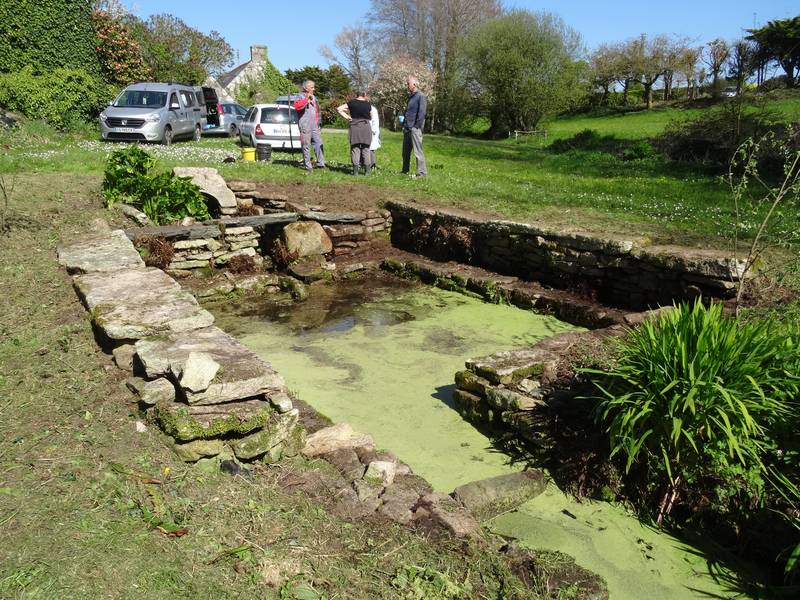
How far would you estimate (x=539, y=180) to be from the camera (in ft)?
43.7

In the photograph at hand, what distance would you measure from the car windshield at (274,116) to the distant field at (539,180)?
1240mm

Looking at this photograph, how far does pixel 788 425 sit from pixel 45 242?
731cm

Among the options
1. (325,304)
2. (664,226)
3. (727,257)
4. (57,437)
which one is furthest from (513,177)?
(57,437)

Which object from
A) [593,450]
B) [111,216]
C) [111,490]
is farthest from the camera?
[111,216]

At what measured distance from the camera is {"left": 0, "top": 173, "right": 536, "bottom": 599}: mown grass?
7.82ft

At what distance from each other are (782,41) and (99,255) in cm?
2599

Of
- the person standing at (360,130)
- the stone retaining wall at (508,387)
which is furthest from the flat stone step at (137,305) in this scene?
the person standing at (360,130)

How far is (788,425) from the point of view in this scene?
3.39m

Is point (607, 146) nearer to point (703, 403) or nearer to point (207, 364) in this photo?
point (703, 403)

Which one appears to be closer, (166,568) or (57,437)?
(166,568)

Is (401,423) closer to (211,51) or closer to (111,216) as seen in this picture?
(111,216)

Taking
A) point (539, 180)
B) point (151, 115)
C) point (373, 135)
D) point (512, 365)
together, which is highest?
point (151, 115)

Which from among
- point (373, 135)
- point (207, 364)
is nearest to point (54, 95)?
point (373, 135)

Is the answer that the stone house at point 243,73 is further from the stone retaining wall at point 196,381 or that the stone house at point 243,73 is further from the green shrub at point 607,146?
the stone retaining wall at point 196,381
